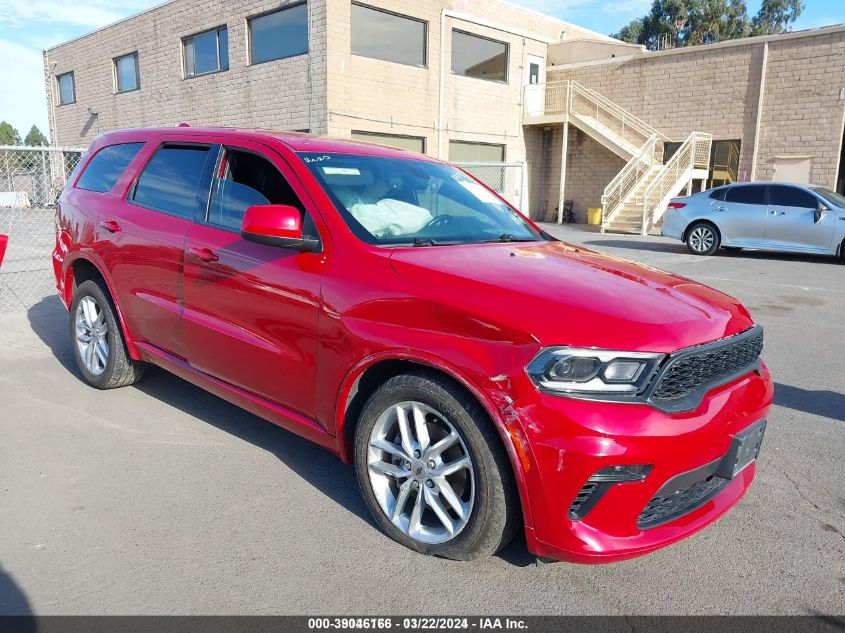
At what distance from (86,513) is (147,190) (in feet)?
7.09

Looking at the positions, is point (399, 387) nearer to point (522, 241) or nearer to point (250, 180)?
point (522, 241)

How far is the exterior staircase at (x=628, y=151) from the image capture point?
19.9 m

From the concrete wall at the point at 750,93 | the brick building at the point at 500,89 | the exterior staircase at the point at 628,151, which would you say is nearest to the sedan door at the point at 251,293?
the brick building at the point at 500,89

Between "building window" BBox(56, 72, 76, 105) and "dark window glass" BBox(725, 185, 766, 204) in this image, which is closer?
"dark window glass" BBox(725, 185, 766, 204)

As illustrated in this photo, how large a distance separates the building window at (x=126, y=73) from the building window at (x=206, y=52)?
11.3 feet

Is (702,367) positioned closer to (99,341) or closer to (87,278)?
(99,341)

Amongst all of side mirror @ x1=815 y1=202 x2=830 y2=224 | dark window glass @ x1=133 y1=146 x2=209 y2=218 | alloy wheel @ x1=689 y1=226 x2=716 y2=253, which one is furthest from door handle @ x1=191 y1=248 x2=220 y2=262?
side mirror @ x1=815 y1=202 x2=830 y2=224

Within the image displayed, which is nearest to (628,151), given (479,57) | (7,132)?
(479,57)

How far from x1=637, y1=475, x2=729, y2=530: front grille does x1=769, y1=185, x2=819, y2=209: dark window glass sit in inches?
477

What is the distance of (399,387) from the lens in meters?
2.83

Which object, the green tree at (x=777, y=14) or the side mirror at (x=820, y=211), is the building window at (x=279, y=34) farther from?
the green tree at (x=777, y=14)

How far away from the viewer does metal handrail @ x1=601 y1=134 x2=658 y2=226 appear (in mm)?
20609

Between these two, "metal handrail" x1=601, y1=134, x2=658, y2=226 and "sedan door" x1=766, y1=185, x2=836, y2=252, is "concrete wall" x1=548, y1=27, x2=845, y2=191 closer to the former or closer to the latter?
"metal handrail" x1=601, y1=134, x2=658, y2=226

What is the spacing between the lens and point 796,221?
12.9 metres
